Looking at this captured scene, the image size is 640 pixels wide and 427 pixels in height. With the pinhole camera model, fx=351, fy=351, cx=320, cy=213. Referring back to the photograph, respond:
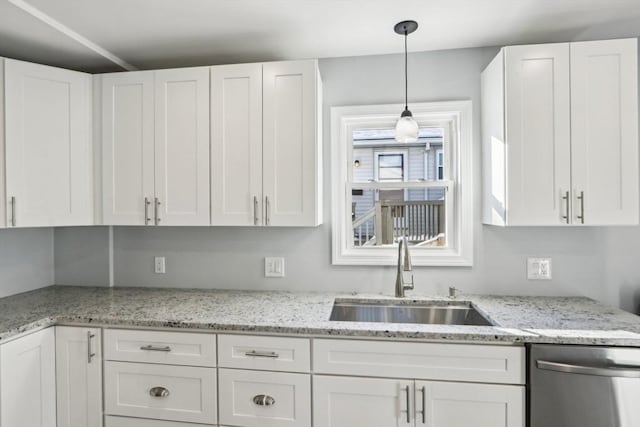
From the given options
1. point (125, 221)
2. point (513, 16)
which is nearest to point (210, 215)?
point (125, 221)

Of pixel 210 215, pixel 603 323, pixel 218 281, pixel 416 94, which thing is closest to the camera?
pixel 603 323

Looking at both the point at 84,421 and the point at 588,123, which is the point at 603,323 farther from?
the point at 84,421

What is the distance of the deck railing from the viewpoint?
7.56ft

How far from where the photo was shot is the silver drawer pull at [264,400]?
5.32ft

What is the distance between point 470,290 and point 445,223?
0.44 meters

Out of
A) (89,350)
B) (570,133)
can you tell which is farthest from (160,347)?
(570,133)

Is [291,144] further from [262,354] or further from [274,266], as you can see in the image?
[262,354]

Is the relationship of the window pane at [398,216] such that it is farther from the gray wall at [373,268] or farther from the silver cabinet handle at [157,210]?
the silver cabinet handle at [157,210]

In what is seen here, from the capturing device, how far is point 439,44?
2.10 meters

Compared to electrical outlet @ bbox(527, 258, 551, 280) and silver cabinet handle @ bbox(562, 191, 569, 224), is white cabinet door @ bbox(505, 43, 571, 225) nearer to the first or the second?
silver cabinet handle @ bbox(562, 191, 569, 224)

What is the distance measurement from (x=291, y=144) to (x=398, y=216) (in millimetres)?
870

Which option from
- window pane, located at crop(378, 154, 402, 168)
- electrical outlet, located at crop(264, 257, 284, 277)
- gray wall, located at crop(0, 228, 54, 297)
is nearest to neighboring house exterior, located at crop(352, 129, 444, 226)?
window pane, located at crop(378, 154, 402, 168)

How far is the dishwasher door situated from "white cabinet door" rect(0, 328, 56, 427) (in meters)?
2.24

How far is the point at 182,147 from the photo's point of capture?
208 cm
